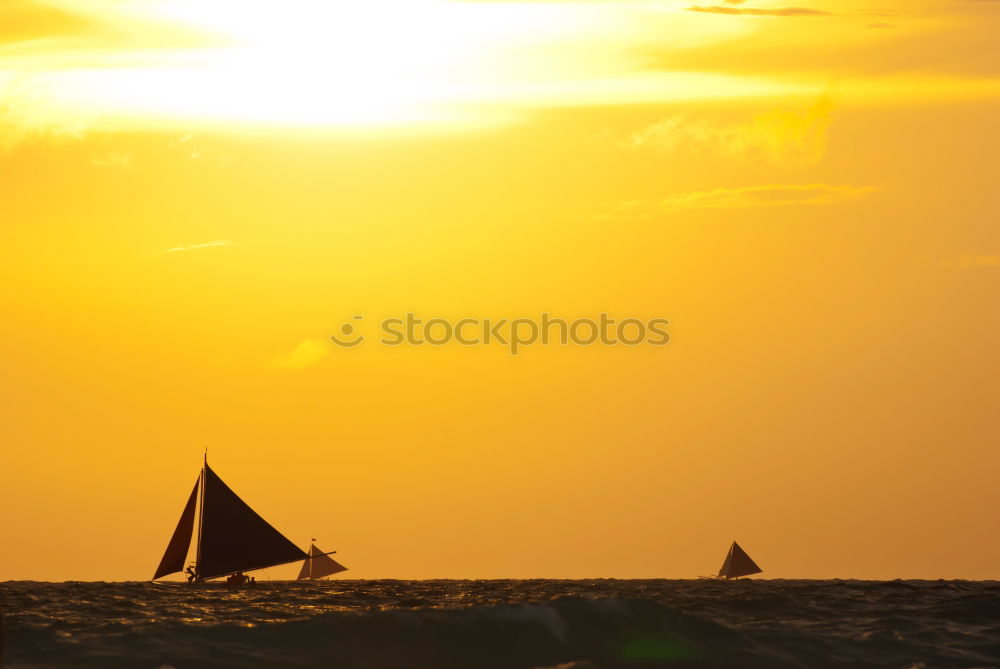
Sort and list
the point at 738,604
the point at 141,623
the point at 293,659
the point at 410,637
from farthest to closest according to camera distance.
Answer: the point at 738,604, the point at 141,623, the point at 410,637, the point at 293,659

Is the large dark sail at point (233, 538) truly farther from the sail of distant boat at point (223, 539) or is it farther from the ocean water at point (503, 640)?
the ocean water at point (503, 640)

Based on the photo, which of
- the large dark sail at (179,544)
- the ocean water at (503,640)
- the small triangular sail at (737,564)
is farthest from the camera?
the small triangular sail at (737,564)

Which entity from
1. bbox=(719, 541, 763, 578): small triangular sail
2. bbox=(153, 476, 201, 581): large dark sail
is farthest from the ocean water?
bbox=(719, 541, 763, 578): small triangular sail

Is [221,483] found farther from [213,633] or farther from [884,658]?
[884,658]

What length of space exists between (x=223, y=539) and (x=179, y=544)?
11.9 ft

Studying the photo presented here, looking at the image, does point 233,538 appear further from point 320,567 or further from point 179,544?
point 320,567

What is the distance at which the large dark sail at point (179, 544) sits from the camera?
96625mm

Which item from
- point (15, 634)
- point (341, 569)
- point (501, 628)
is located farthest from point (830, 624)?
point (341, 569)

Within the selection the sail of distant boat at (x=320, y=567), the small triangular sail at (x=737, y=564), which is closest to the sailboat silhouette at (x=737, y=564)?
the small triangular sail at (x=737, y=564)

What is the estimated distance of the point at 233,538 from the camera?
9875cm

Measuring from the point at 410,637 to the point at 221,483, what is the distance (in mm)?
58533

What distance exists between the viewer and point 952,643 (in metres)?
44.6

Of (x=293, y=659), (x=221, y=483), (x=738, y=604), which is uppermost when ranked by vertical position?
(x=221, y=483)

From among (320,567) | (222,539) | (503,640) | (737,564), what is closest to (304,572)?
(320,567)
